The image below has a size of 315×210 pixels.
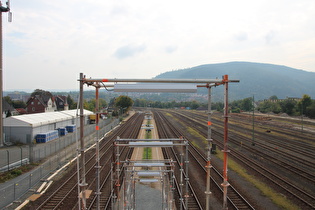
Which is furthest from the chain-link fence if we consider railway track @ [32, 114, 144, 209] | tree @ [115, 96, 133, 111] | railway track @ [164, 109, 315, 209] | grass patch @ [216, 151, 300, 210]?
tree @ [115, 96, 133, 111]

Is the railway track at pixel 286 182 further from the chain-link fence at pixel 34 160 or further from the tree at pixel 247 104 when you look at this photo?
the tree at pixel 247 104

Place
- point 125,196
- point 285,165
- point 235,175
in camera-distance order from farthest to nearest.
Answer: point 285,165 < point 235,175 < point 125,196

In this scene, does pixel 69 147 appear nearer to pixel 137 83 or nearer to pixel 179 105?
pixel 137 83

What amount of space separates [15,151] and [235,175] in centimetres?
2049

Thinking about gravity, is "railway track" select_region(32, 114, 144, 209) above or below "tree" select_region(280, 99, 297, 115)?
below

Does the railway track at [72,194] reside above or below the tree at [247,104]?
below

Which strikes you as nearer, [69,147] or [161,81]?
[161,81]

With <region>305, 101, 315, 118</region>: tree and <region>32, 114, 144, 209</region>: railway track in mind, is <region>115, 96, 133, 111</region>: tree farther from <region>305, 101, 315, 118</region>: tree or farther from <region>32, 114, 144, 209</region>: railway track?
<region>305, 101, 315, 118</region>: tree

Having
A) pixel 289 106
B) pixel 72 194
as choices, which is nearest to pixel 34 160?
pixel 72 194

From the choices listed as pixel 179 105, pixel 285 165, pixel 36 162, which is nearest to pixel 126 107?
pixel 36 162

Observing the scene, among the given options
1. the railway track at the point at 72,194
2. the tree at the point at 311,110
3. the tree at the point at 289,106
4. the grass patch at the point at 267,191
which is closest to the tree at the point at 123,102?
the railway track at the point at 72,194

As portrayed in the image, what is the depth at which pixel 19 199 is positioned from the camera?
39.9 ft

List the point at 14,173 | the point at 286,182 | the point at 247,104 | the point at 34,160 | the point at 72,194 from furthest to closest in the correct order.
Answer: the point at 247,104 < the point at 34,160 < the point at 14,173 < the point at 286,182 < the point at 72,194

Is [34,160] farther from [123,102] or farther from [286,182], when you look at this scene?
[123,102]
